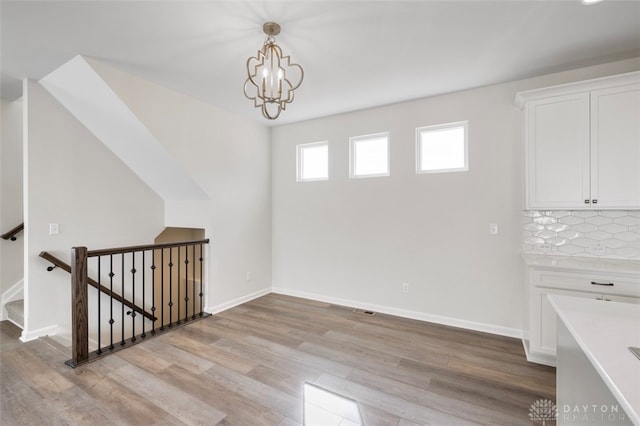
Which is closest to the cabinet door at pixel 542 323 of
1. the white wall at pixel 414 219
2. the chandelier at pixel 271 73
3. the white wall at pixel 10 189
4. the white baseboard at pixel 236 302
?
the white wall at pixel 414 219

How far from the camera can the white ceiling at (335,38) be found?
1.96 m

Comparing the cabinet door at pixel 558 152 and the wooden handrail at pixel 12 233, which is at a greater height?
the cabinet door at pixel 558 152

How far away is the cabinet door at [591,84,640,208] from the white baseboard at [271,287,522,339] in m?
1.58

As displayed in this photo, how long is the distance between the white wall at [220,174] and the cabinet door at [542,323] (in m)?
3.52

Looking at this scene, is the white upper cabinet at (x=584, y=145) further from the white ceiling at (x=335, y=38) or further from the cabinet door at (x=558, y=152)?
the white ceiling at (x=335, y=38)

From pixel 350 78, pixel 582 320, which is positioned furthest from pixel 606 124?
pixel 350 78

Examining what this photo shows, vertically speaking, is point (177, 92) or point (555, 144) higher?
point (177, 92)

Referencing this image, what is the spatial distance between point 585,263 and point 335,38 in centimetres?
289

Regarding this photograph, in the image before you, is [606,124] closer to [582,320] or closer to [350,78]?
[582,320]

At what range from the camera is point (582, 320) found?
1.28 metres

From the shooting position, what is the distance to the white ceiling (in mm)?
1959

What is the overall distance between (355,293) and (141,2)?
376cm

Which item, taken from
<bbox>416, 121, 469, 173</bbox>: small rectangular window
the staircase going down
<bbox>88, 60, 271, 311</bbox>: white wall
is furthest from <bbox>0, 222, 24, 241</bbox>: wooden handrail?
<bbox>416, 121, 469, 173</bbox>: small rectangular window

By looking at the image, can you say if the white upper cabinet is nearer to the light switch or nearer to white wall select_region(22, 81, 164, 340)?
white wall select_region(22, 81, 164, 340)
